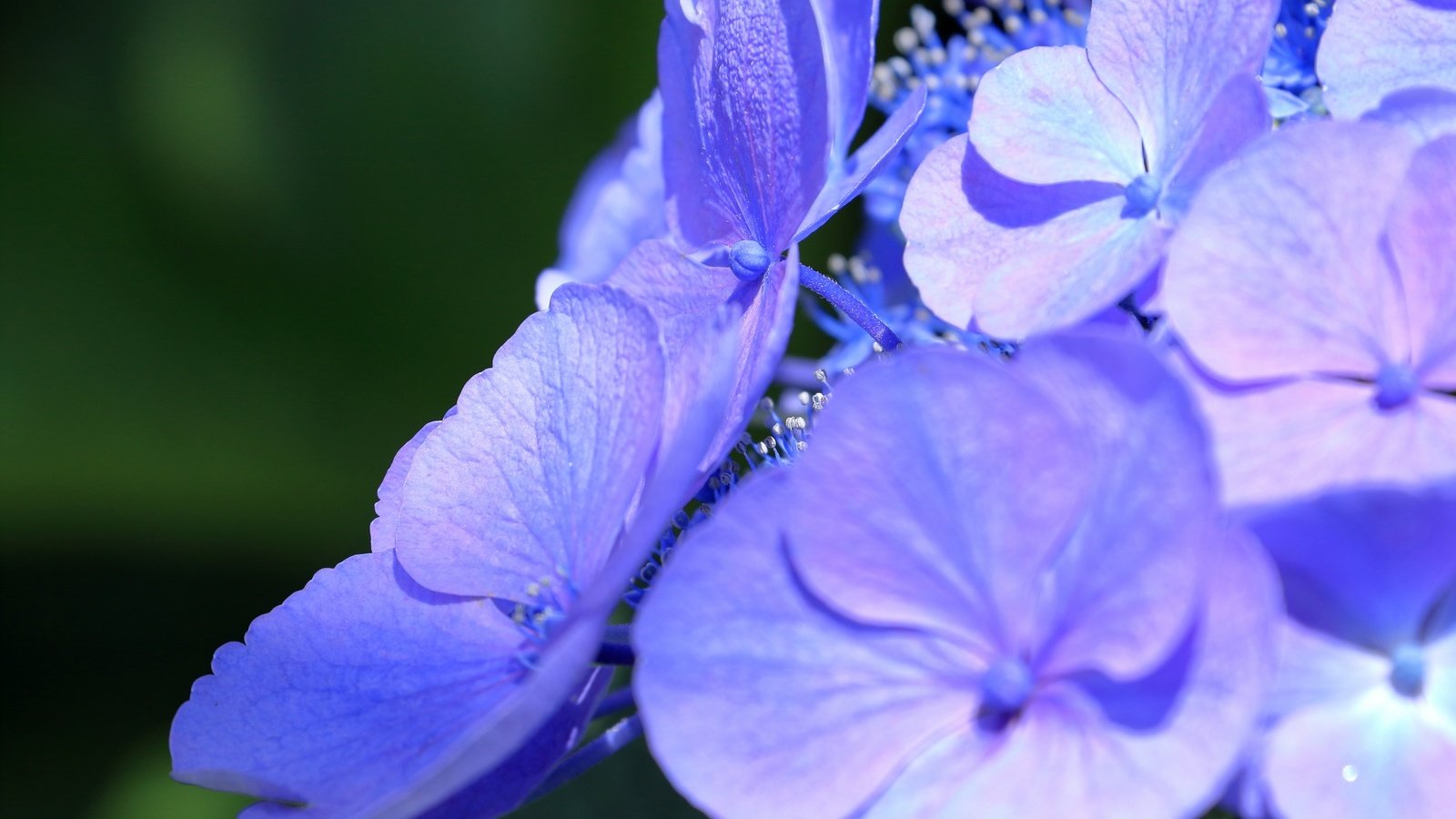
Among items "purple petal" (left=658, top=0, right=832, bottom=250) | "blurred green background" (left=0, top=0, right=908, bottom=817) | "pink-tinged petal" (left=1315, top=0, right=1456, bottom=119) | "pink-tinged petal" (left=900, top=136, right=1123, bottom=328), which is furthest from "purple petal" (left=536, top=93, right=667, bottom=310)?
"blurred green background" (left=0, top=0, right=908, bottom=817)

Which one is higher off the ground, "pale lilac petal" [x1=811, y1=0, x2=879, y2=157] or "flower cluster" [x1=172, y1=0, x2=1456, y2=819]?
"pale lilac petal" [x1=811, y1=0, x2=879, y2=157]

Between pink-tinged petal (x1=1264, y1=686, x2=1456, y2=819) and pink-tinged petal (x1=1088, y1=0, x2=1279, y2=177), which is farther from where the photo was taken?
pink-tinged petal (x1=1088, y1=0, x2=1279, y2=177)

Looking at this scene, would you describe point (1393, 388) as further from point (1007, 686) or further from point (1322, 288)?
point (1007, 686)

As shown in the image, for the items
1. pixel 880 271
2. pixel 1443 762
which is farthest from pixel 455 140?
pixel 1443 762

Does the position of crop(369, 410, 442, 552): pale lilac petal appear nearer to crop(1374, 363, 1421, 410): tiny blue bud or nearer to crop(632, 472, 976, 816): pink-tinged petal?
crop(632, 472, 976, 816): pink-tinged petal

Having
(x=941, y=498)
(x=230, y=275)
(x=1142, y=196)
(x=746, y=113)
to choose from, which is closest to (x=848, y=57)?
(x=746, y=113)
